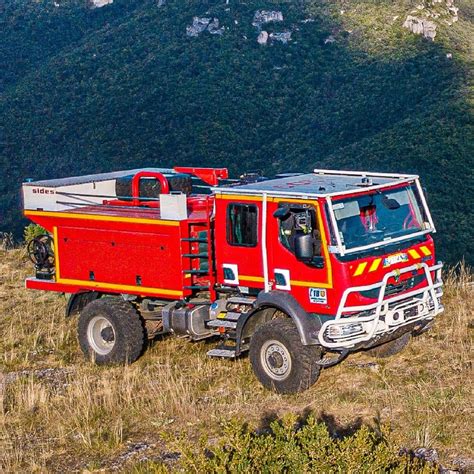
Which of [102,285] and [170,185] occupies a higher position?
[170,185]

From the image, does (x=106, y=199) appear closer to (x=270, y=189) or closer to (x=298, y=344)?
(x=270, y=189)


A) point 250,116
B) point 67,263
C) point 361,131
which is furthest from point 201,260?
point 250,116

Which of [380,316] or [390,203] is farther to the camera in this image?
[390,203]

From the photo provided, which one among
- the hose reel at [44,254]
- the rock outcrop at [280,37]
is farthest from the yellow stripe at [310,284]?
the rock outcrop at [280,37]

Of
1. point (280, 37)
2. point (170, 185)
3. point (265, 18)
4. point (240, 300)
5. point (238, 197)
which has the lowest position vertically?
point (240, 300)

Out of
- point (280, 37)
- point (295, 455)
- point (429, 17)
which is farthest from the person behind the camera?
point (280, 37)

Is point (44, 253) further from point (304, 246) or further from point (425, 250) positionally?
point (425, 250)

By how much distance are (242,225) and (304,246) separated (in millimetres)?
1019

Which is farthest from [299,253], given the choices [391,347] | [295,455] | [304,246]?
[295,455]

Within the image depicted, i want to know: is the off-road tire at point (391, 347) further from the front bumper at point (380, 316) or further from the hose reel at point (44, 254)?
the hose reel at point (44, 254)

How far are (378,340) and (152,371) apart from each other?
2.68 metres

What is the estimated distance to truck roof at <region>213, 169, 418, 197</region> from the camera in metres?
9.06

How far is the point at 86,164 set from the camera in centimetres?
5153

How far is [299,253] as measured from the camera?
867cm
